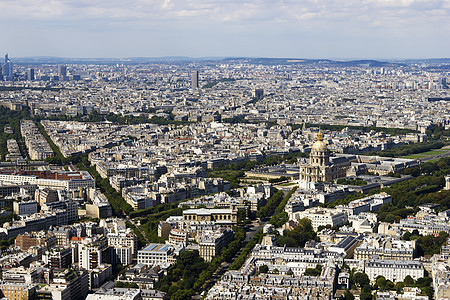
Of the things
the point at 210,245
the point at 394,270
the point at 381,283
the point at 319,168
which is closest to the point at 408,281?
the point at 394,270

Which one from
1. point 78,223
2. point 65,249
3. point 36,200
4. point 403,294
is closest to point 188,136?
point 36,200

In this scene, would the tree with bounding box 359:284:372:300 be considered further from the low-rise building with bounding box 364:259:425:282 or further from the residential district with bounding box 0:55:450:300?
the low-rise building with bounding box 364:259:425:282

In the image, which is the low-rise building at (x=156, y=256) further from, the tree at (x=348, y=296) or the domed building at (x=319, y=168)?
the domed building at (x=319, y=168)

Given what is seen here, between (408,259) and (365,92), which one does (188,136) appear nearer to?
(408,259)

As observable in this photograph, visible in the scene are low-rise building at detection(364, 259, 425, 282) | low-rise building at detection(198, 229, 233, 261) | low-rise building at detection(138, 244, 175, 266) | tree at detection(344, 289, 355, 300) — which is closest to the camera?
tree at detection(344, 289, 355, 300)

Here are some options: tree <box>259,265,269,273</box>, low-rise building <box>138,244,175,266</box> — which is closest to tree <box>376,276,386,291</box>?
tree <box>259,265,269,273</box>
